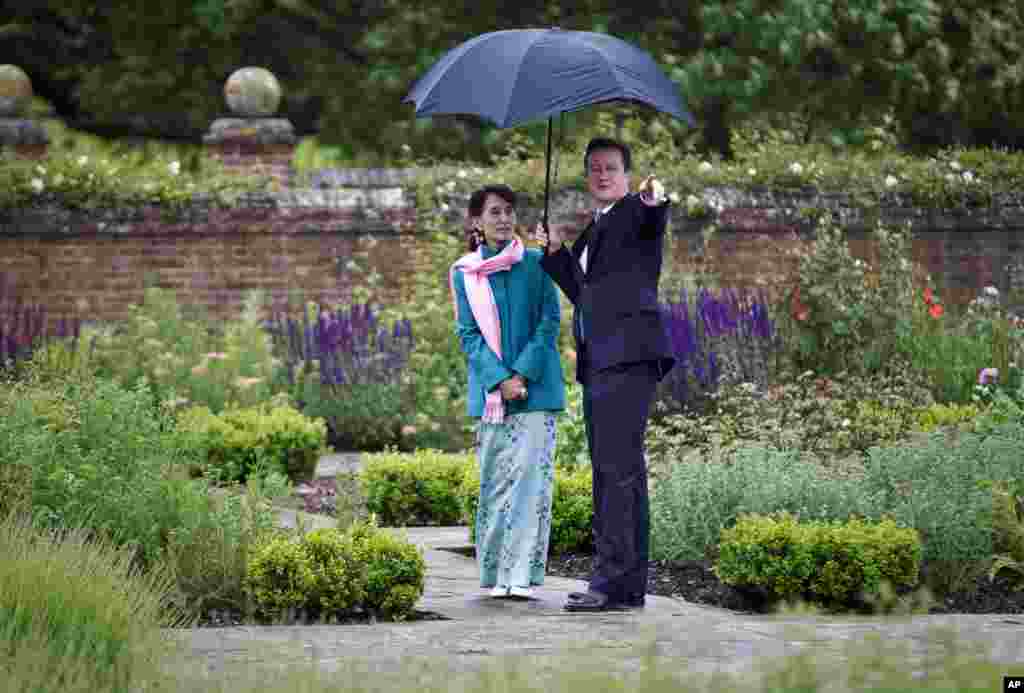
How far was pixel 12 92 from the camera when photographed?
52.6 ft

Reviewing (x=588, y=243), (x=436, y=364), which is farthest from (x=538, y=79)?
(x=436, y=364)

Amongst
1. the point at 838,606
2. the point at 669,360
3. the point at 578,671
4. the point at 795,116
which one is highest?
the point at 795,116

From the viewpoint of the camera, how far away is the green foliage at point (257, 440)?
9.93 metres

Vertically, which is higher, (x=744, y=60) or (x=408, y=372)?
(x=744, y=60)

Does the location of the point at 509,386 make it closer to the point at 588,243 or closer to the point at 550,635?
the point at 588,243

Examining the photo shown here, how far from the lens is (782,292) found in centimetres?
1230

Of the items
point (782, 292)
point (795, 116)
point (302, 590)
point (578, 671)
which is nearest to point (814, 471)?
point (302, 590)

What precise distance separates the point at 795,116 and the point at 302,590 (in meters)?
13.5

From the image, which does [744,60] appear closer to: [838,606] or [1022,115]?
[1022,115]

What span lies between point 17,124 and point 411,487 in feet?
27.4

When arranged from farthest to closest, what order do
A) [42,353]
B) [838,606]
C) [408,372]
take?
1. [408,372]
2. [42,353]
3. [838,606]

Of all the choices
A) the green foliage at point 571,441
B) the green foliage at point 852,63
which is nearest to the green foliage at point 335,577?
the green foliage at point 571,441

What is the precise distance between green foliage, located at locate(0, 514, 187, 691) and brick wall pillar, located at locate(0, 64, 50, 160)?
422 inches

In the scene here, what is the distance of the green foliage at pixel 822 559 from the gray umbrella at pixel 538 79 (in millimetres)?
1542
